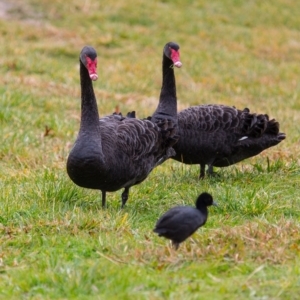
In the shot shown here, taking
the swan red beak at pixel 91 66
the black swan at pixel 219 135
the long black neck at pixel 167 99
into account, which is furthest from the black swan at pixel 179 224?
the long black neck at pixel 167 99

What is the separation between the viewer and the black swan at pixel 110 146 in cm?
600

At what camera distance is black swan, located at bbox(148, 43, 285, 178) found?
7.62 meters

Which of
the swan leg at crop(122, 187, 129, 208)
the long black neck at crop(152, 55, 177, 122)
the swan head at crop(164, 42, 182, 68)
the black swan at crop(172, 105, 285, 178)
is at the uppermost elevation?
the swan head at crop(164, 42, 182, 68)

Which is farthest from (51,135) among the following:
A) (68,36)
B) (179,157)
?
(68,36)

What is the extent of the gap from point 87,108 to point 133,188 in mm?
1242

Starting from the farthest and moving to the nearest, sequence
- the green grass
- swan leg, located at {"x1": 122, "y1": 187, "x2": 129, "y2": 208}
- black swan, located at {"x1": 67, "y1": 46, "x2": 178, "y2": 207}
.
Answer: swan leg, located at {"x1": 122, "y1": 187, "x2": 129, "y2": 208} < black swan, located at {"x1": 67, "y1": 46, "x2": 178, "y2": 207} < the green grass

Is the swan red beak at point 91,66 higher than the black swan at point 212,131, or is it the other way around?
the swan red beak at point 91,66

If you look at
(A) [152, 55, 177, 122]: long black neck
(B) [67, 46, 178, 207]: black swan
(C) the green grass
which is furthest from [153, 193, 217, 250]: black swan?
(A) [152, 55, 177, 122]: long black neck

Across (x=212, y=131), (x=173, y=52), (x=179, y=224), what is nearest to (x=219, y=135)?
(x=212, y=131)

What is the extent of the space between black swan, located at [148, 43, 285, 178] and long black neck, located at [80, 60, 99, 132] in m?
1.23

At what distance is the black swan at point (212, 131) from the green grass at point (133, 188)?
0.67ft

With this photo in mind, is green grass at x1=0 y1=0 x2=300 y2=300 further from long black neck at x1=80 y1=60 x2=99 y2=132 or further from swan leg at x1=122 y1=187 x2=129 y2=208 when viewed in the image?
long black neck at x1=80 y1=60 x2=99 y2=132

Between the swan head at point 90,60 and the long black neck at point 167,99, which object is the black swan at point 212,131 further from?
the swan head at point 90,60

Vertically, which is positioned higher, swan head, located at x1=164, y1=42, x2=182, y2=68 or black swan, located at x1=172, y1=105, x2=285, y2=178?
swan head, located at x1=164, y1=42, x2=182, y2=68
